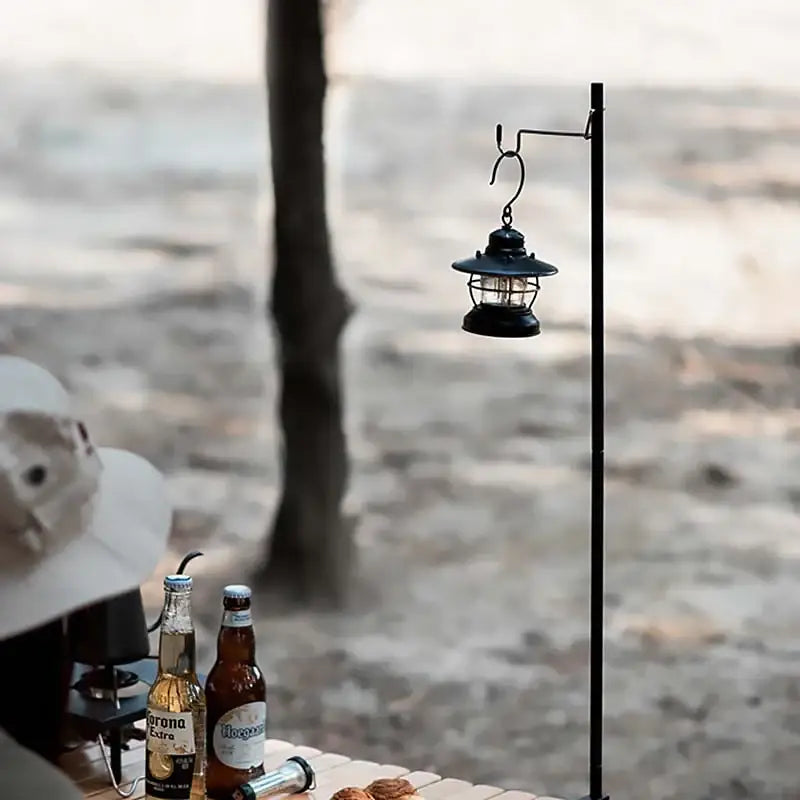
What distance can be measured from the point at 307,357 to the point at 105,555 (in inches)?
81.3

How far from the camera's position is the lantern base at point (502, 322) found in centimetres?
186

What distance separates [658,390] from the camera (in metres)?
3.15

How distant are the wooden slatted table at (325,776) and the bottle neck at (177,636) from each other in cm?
20

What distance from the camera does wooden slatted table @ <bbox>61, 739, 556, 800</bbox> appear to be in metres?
1.85

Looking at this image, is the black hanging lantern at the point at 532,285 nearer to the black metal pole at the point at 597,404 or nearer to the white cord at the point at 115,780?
the black metal pole at the point at 597,404

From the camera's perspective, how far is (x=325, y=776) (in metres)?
1.91

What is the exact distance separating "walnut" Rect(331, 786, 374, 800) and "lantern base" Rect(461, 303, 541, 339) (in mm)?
561

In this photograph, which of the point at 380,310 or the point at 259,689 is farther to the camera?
the point at 380,310

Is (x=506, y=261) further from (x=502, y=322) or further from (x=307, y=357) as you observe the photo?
(x=307, y=357)

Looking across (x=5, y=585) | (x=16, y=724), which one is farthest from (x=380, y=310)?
(x=5, y=585)

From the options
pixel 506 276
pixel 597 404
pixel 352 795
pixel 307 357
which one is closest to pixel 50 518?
pixel 352 795

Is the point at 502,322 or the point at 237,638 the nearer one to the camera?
the point at 237,638

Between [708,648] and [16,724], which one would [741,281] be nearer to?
[708,648]

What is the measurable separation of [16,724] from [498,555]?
1.57 meters
